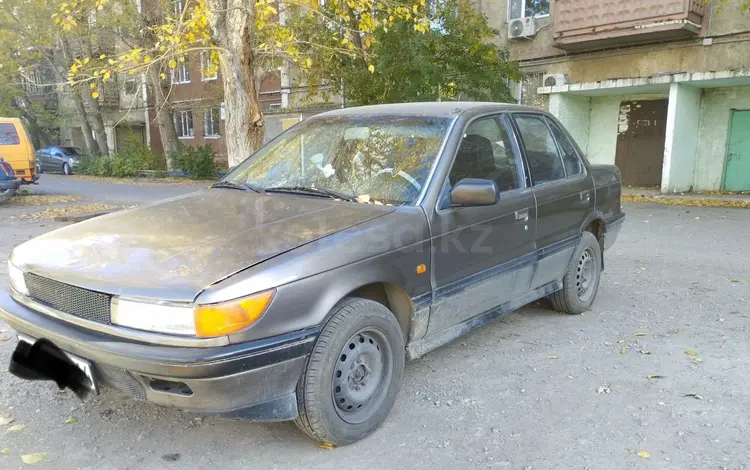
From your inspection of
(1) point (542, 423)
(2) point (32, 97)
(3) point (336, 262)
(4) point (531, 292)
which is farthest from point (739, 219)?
(2) point (32, 97)

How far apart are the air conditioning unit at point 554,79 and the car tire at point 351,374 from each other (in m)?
15.0

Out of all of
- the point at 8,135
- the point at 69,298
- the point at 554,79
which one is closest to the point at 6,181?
the point at 8,135

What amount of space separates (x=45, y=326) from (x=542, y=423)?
2.64 meters

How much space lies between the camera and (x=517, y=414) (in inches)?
128

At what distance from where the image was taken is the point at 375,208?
321 centimetres

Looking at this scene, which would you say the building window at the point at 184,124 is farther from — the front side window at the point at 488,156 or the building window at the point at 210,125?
the front side window at the point at 488,156

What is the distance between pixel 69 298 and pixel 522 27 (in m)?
16.5

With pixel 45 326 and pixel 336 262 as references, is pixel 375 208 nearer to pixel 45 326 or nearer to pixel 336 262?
pixel 336 262

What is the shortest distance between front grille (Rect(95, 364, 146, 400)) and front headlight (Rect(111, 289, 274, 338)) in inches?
9.2

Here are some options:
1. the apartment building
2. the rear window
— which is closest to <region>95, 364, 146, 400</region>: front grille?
the rear window

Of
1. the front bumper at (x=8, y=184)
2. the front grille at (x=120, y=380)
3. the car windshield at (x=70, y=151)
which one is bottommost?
the car windshield at (x=70, y=151)

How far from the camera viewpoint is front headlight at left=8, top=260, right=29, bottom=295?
9.73 ft

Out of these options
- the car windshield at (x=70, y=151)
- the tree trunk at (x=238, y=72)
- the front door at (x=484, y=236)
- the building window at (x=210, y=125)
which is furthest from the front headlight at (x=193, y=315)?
the car windshield at (x=70, y=151)

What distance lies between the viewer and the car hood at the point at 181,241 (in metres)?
2.47
